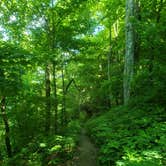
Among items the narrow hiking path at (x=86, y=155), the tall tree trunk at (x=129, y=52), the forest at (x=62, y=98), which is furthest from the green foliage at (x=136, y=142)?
the tall tree trunk at (x=129, y=52)

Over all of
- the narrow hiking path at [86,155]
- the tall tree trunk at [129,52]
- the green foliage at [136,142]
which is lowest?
the narrow hiking path at [86,155]

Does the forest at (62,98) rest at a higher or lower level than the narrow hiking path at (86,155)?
higher

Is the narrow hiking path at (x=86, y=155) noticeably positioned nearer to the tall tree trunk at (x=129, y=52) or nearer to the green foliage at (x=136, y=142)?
the green foliage at (x=136, y=142)

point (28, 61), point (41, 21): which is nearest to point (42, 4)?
point (41, 21)

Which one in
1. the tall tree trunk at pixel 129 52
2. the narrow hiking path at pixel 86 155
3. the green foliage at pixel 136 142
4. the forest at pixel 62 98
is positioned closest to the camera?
the green foliage at pixel 136 142

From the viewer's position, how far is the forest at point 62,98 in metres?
6.61

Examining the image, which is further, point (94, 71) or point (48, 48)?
point (94, 71)

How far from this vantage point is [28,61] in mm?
9031

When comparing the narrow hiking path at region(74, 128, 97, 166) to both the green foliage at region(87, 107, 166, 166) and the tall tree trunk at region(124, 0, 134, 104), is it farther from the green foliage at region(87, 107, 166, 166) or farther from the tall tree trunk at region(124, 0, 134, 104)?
the tall tree trunk at region(124, 0, 134, 104)

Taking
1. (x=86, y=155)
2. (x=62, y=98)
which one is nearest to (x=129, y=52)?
(x=86, y=155)

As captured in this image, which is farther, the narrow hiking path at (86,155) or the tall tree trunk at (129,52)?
the tall tree trunk at (129,52)

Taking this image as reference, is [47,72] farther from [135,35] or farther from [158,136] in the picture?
[158,136]

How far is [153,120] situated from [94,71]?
1623 centimetres

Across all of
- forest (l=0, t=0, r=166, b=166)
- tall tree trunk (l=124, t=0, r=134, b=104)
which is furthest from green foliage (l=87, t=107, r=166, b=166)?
tall tree trunk (l=124, t=0, r=134, b=104)
